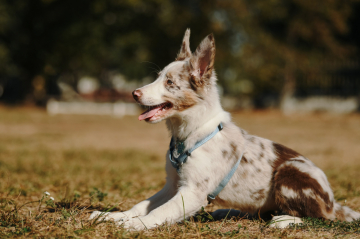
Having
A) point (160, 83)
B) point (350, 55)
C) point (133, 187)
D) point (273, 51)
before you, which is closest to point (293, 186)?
point (160, 83)

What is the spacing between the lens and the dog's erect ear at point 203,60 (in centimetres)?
384

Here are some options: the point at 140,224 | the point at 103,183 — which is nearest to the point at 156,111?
the point at 140,224

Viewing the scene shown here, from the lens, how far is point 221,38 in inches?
1227

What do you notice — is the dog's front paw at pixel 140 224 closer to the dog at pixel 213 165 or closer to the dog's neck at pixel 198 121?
the dog at pixel 213 165

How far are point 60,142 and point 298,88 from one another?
1069 inches

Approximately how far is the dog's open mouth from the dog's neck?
0.52 feet

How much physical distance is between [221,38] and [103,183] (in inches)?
1043

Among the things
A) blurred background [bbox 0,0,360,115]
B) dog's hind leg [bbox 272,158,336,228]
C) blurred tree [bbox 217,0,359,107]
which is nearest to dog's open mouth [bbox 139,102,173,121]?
dog's hind leg [bbox 272,158,336,228]

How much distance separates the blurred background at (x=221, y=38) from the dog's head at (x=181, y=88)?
82.3 ft

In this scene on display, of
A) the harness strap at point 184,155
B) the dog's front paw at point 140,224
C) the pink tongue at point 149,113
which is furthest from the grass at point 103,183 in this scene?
the pink tongue at point 149,113

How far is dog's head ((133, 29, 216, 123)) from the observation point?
3.87 meters

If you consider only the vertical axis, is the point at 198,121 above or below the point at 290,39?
below

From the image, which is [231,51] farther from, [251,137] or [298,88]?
[251,137]

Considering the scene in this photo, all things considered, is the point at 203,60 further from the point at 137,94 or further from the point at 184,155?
the point at 184,155
